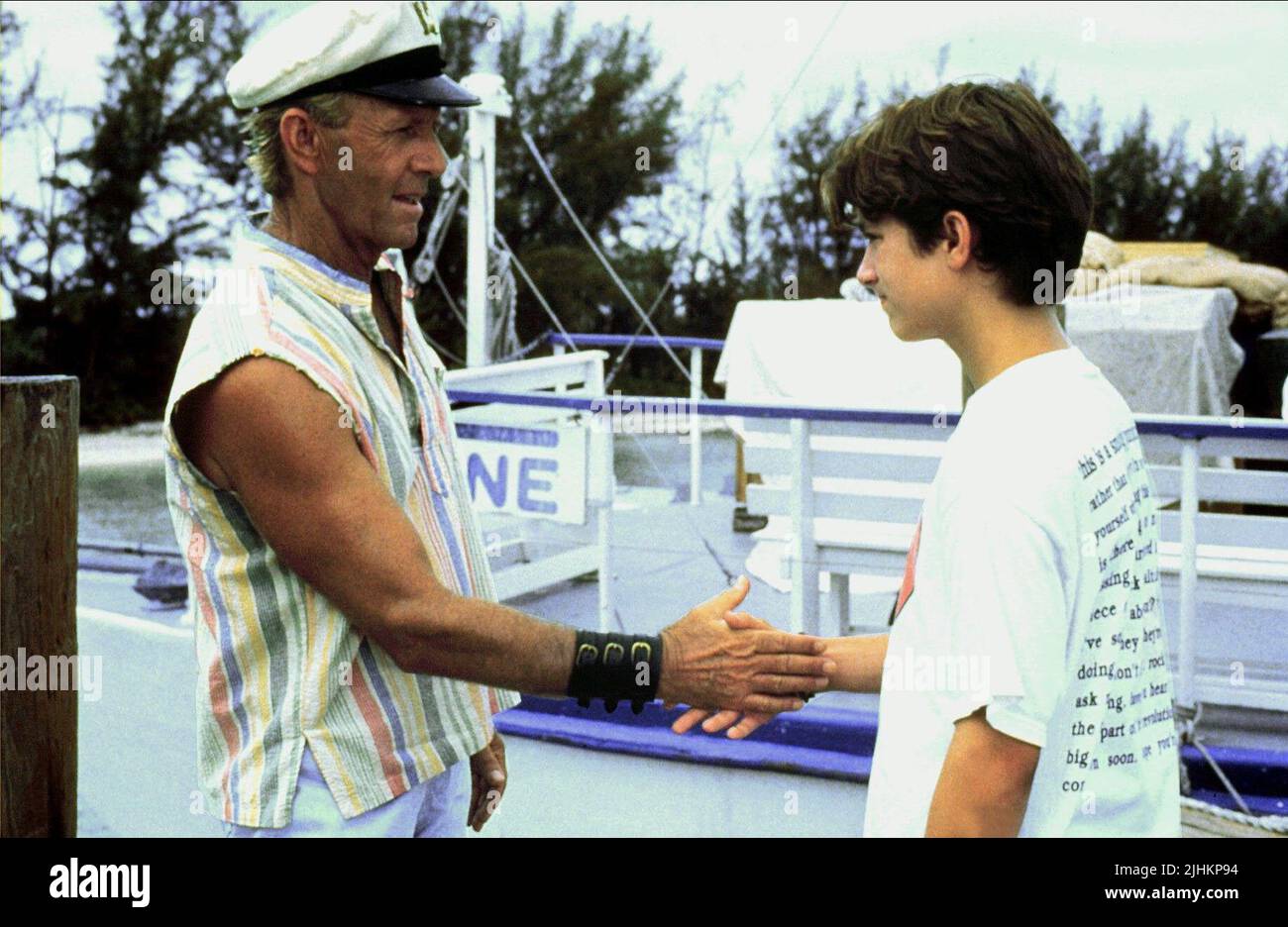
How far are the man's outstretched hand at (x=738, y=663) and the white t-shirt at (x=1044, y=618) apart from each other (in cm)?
51

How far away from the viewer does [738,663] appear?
2135mm

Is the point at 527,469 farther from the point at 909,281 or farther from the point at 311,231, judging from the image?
the point at 909,281

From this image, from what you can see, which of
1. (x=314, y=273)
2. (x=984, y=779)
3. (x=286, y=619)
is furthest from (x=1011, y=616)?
(x=314, y=273)

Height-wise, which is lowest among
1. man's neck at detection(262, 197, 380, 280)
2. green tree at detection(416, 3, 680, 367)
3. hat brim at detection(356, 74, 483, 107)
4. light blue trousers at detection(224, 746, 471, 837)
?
light blue trousers at detection(224, 746, 471, 837)

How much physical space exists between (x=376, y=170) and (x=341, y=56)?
0.16 m

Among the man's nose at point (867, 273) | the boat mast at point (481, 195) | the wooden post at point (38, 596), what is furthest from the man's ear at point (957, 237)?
the boat mast at point (481, 195)

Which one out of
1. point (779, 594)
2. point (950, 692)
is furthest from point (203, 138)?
point (950, 692)

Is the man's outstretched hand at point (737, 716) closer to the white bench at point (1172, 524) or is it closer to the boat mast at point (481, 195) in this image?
the white bench at point (1172, 524)

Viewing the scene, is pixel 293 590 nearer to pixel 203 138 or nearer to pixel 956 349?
pixel 956 349

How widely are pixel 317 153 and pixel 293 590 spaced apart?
594 mm

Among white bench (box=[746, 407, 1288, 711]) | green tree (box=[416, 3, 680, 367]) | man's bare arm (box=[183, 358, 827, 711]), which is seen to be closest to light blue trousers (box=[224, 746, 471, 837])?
man's bare arm (box=[183, 358, 827, 711])

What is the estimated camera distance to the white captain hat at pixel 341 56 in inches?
76.7

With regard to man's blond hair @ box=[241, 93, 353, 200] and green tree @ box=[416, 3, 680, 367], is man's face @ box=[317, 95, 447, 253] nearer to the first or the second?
man's blond hair @ box=[241, 93, 353, 200]

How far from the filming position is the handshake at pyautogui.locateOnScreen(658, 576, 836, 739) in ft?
6.93
